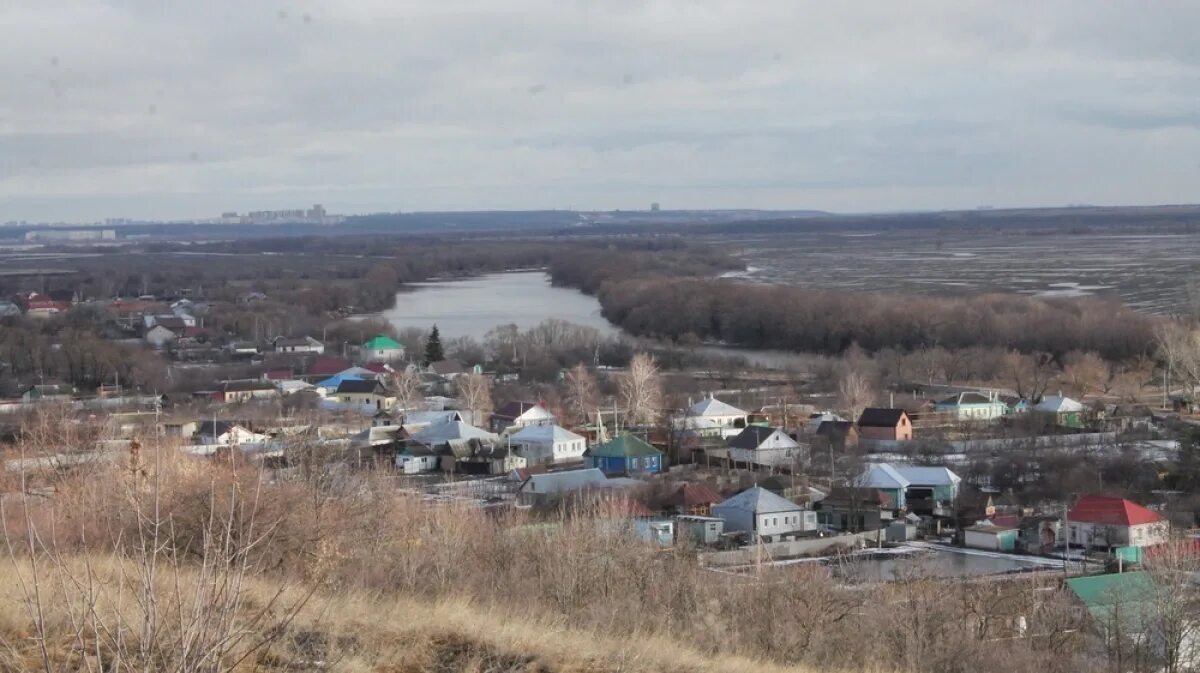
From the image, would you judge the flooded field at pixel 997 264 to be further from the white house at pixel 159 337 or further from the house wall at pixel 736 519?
the house wall at pixel 736 519

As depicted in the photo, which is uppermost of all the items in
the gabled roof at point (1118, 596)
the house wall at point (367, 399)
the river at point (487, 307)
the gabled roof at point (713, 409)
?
the gabled roof at point (1118, 596)

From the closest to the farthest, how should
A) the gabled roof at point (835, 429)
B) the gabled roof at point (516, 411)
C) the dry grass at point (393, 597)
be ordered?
1. the dry grass at point (393, 597)
2. the gabled roof at point (835, 429)
3. the gabled roof at point (516, 411)

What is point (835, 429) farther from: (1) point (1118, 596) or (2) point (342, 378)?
(2) point (342, 378)

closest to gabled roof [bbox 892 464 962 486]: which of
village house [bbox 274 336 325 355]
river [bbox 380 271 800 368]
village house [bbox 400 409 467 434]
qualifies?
village house [bbox 400 409 467 434]

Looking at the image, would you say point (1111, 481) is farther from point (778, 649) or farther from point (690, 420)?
point (778, 649)

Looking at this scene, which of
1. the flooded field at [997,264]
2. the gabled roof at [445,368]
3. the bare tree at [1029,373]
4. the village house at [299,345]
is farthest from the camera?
the flooded field at [997,264]

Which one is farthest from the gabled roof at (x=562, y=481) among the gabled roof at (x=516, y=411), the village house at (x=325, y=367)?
the village house at (x=325, y=367)
